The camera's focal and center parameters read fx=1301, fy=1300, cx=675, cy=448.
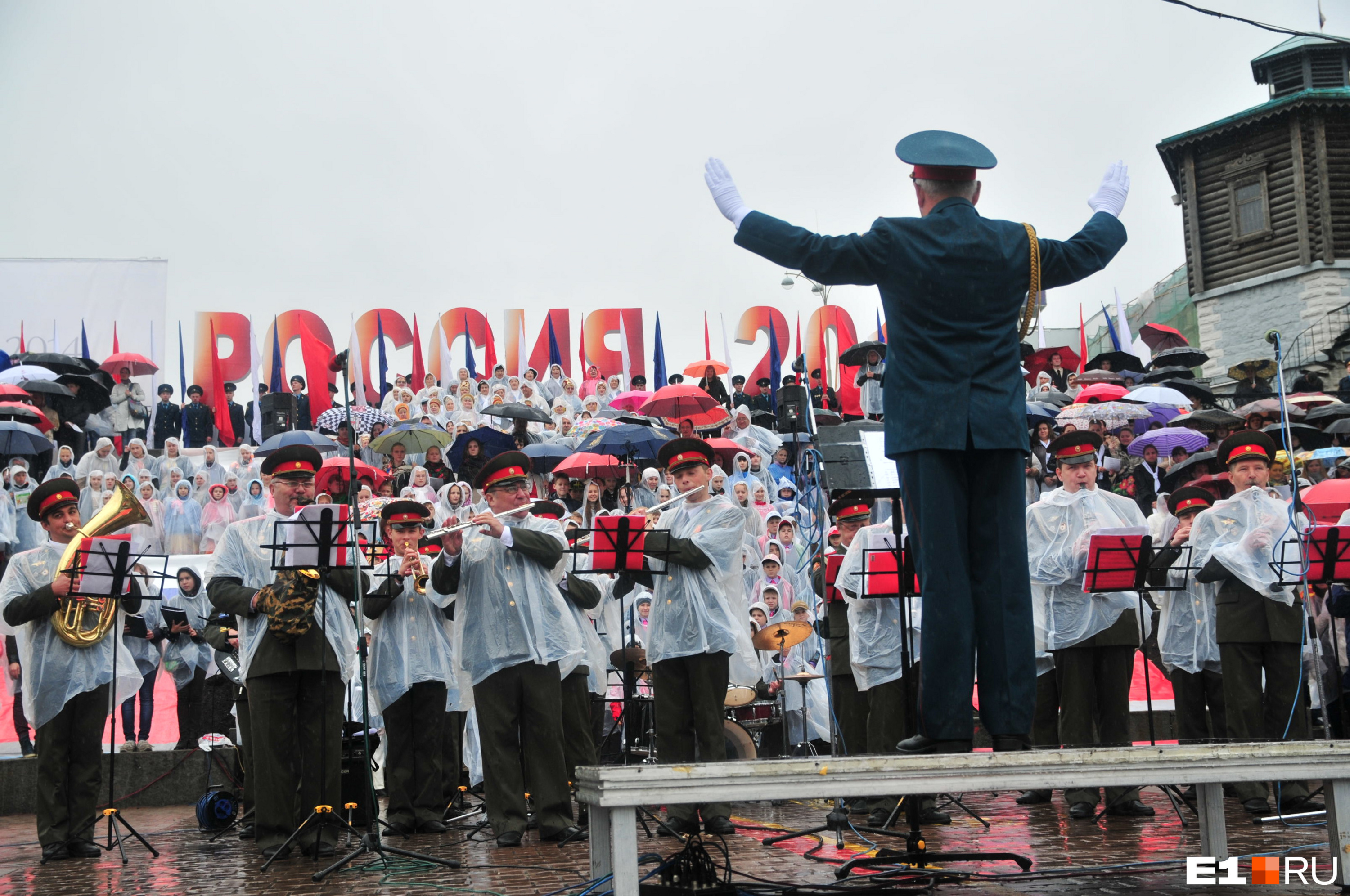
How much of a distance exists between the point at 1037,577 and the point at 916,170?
162 inches

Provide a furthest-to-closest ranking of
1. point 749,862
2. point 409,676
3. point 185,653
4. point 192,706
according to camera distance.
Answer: point 185,653 < point 192,706 < point 409,676 < point 749,862

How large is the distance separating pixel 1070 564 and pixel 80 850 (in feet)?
20.3

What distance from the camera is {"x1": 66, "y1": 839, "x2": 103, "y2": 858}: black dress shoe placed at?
25.1 ft

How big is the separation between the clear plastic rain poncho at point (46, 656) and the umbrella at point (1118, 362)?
22.4 m

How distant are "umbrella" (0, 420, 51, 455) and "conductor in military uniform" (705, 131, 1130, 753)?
52.8 feet

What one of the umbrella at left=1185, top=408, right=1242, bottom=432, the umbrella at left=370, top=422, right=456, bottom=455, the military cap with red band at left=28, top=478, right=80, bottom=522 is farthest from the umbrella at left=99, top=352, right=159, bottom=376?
the umbrella at left=1185, top=408, right=1242, bottom=432

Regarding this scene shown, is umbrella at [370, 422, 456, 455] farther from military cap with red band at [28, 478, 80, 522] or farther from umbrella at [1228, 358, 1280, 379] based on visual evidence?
umbrella at [1228, 358, 1280, 379]

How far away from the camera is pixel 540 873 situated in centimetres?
607

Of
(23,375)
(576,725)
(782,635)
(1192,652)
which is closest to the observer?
(576,725)

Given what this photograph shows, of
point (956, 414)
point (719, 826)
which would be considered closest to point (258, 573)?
point (719, 826)

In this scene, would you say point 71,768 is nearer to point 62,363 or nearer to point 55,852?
point 55,852

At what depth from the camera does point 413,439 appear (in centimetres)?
2030

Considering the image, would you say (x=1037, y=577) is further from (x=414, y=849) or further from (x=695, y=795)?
(x=695, y=795)

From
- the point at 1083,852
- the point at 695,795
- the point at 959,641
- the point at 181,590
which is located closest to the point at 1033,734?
the point at 1083,852
